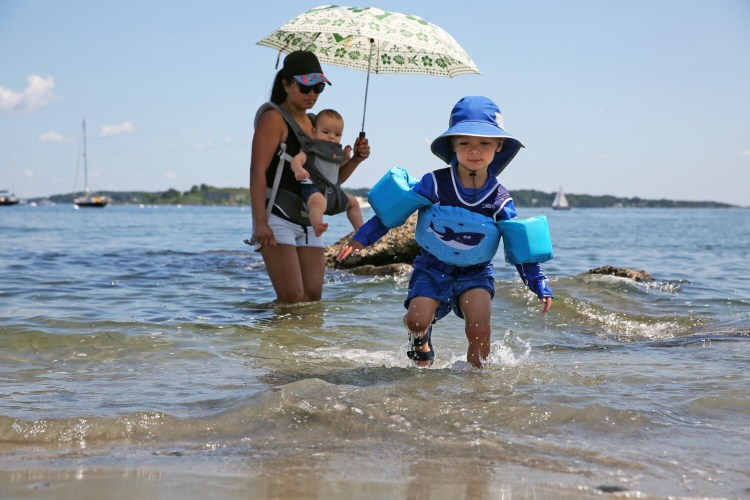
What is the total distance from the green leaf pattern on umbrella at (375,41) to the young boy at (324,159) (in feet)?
2.57

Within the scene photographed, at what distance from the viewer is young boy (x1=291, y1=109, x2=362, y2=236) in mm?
6617

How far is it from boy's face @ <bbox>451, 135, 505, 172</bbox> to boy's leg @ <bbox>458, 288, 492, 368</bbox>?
787mm

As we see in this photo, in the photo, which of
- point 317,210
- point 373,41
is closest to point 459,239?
point 317,210

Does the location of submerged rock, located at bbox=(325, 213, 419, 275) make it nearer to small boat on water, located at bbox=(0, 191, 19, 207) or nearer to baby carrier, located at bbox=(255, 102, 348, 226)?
baby carrier, located at bbox=(255, 102, 348, 226)

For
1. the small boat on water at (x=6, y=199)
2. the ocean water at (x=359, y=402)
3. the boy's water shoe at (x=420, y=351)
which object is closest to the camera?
the ocean water at (x=359, y=402)

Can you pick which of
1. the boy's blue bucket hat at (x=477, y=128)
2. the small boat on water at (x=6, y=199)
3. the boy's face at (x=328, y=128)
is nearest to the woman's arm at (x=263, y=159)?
the boy's face at (x=328, y=128)

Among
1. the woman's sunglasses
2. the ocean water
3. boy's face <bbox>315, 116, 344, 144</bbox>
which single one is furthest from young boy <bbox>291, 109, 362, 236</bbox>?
the ocean water

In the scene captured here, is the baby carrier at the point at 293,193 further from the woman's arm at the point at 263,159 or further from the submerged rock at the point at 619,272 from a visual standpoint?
the submerged rock at the point at 619,272

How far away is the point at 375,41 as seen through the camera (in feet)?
24.5

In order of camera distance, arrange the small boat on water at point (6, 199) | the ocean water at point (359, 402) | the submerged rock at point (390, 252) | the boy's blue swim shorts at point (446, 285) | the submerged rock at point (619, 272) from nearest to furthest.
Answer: the ocean water at point (359, 402), the boy's blue swim shorts at point (446, 285), the submerged rock at point (619, 272), the submerged rock at point (390, 252), the small boat on water at point (6, 199)

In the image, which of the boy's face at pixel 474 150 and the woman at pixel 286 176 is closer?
the boy's face at pixel 474 150

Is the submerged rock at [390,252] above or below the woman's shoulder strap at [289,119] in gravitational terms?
below

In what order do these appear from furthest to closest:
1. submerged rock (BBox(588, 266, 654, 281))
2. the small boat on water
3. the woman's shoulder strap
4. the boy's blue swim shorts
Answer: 1. the small boat on water
2. submerged rock (BBox(588, 266, 654, 281))
3. the woman's shoulder strap
4. the boy's blue swim shorts

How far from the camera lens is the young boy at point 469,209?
4891 mm
